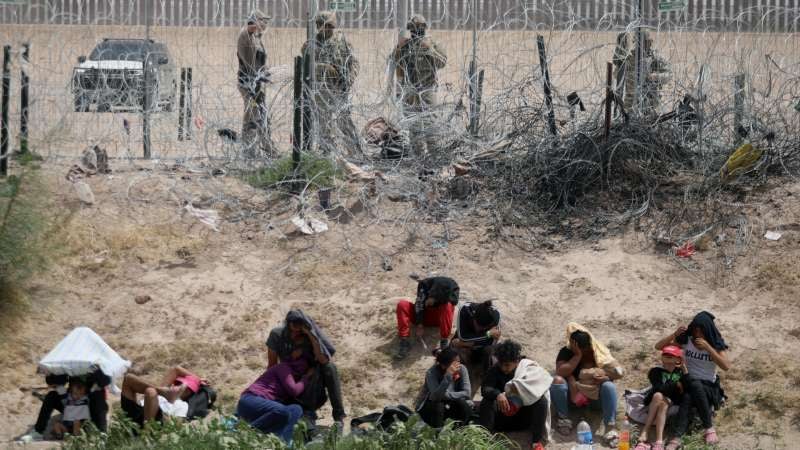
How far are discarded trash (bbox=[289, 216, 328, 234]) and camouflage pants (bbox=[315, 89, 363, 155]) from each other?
33.3 inches

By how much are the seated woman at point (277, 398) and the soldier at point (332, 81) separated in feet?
11.1

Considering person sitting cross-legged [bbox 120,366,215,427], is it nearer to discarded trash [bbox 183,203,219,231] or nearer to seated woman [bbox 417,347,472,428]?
seated woman [bbox 417,347,472,428]

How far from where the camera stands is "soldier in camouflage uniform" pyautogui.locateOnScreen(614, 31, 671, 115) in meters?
13.3

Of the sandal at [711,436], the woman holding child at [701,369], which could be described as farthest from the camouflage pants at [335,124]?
the sandal at [711,436]

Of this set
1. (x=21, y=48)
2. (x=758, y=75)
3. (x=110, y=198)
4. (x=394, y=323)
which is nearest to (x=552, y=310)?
(x=394, y=323)

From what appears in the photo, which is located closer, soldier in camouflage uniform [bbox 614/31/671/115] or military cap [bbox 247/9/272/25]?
soldier in camouflage uniform [bbox 614/31/671/115]

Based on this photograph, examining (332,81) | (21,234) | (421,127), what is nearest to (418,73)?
(421,127)

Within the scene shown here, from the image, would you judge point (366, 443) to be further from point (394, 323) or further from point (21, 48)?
point (21, 48)

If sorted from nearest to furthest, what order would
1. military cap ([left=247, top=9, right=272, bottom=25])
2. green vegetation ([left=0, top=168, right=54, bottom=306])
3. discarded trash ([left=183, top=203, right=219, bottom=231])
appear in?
green vegetation ([left=0, top=168, right=54, bottom=306]) → discarded trash ([left=183, top=203, right=219, bottom=231]) → military cap ([left=247, top=9, right=272, bottom=25])

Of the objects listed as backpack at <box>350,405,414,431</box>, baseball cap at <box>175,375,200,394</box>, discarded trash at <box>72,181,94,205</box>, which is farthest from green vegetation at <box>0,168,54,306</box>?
backpack at <box>350,405,414,431</box>

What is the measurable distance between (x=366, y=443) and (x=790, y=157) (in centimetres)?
601

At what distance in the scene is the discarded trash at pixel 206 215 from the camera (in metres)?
12.9

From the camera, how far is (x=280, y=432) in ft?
33.3

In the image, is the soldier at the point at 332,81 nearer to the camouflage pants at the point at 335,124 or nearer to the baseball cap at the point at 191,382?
the camouflage pants at the point at 335,124
